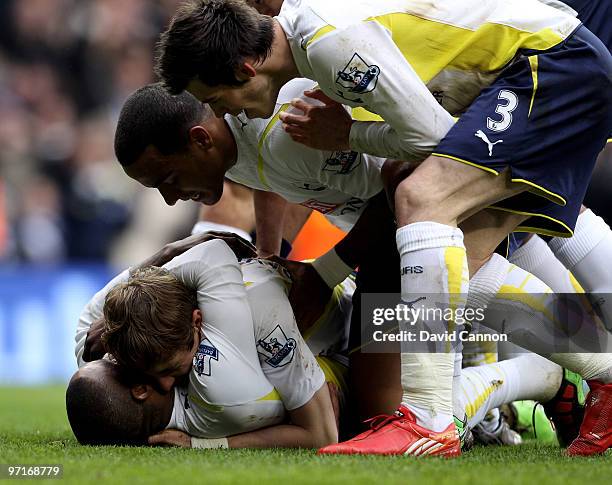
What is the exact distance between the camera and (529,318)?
385 cm

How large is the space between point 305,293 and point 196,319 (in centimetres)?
65

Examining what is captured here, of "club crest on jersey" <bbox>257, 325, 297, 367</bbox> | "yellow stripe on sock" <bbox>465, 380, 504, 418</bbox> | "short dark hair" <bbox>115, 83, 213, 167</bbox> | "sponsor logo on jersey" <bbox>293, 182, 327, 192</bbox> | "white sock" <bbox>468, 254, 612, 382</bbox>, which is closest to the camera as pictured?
"club crest on jersey" <bbox>257, 325, 297, 367</bbox>

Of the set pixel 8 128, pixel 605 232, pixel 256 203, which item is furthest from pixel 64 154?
pixel 605 232

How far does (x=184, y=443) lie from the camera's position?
3.50 m

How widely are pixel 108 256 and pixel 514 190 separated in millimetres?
7017

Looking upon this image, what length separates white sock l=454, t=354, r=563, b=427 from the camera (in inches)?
153

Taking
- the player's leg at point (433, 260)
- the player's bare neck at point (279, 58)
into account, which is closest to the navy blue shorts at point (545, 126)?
the player's leg at point (433, 260)

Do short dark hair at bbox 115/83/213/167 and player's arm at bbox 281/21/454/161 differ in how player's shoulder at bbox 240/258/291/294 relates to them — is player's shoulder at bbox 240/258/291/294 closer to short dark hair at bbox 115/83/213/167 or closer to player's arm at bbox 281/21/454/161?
short dark hair at bbox 115/83/213/167

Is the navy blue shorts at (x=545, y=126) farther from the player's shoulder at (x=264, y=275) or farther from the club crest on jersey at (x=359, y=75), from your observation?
the player's shoulder at (x=264, y=275)

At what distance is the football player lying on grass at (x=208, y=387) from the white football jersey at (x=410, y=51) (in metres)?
0.69

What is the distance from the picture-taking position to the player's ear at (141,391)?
3449 millimetres

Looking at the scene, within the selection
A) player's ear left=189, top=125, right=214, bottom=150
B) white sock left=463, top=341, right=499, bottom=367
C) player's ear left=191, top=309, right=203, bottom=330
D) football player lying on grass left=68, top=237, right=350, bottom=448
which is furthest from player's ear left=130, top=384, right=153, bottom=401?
white sock left=463, top=341, right=499, bottom=367

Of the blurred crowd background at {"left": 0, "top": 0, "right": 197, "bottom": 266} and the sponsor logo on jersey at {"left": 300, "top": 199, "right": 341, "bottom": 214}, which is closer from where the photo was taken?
the sponsor logo on jersey at {"left": 300, "top": 199, "right": 341, "bottom": 214}

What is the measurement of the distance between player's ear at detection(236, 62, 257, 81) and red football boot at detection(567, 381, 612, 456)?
1575mm
